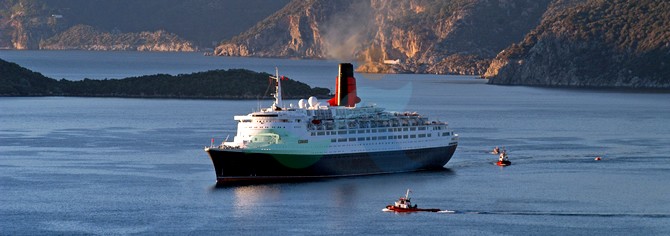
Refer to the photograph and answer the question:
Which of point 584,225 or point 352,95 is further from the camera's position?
point 352,95

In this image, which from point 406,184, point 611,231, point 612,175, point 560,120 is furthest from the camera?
point 560,120

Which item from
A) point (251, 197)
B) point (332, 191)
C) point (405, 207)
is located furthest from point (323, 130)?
point (405, 207)

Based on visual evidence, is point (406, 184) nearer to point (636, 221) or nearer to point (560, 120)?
point (636, 221)

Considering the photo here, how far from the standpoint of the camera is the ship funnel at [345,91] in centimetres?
11794

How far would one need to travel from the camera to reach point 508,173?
373 feet

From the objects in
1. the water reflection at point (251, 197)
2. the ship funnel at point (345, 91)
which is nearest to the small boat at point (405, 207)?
the water reflection at point (251, 197)

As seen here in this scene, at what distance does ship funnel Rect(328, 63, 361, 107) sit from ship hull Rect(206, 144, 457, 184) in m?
8.47

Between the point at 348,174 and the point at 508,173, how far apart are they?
42.1ft

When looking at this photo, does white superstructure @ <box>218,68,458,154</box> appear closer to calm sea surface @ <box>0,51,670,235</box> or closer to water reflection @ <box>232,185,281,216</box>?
calm sea surface @ <box>0,51,670,235</box>

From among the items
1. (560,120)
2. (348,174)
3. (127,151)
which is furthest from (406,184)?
(560,120)

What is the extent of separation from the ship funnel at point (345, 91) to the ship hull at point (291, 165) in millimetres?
8467

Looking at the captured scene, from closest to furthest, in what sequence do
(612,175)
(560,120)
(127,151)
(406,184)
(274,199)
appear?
(274,199), (406,184), (612,175), (127,151), (560,120)

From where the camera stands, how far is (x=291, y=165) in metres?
106

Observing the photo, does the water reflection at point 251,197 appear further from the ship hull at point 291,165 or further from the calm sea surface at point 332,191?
the ship hull at point 291,165
